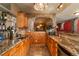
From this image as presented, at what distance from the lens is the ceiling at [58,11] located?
5.37 feet

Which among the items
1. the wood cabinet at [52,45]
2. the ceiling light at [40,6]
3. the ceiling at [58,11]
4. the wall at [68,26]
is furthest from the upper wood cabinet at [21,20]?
the wall at [68,26]

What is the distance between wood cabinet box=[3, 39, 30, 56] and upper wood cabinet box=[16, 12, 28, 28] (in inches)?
8.1

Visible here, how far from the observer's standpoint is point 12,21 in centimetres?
168

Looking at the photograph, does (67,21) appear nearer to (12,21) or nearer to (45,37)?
(45,37)

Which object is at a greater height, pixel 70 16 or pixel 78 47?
pixel 70 16

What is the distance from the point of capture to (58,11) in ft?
5.49

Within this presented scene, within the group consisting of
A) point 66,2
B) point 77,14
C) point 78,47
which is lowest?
point 78,47

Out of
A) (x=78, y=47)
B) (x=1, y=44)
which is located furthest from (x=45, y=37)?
(x=1, y=44)

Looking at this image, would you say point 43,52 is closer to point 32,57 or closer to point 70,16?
point 32,57

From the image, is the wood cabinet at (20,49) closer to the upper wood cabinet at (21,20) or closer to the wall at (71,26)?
the upper wood cabinet at (21,20)

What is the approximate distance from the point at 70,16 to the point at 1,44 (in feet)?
2.83

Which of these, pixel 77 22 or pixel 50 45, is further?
pixel 50 45

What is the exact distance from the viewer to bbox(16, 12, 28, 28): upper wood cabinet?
1673mm

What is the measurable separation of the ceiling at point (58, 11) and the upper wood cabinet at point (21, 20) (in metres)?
0.06
